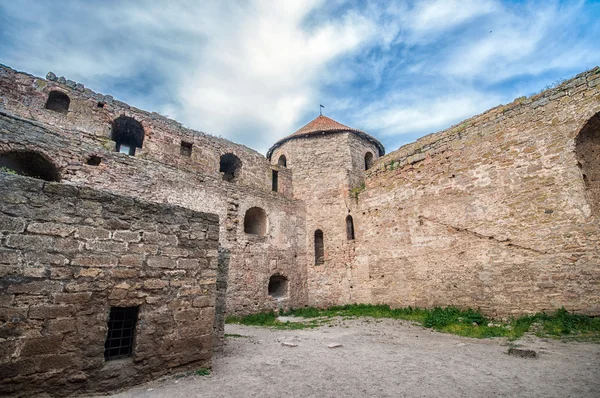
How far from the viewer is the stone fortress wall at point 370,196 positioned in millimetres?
7453

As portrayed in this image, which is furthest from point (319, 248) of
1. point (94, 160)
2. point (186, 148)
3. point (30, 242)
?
point (30, 242)

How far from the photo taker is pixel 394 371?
4.50 meters

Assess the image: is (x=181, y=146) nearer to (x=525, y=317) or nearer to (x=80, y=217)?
(x=80, y=217)

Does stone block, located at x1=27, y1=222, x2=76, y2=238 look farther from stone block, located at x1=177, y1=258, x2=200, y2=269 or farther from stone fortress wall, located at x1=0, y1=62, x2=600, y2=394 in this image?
stone block, located at x1=177, y1=258, x2=200, y2=269

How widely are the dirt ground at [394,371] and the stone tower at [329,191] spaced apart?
256 inches

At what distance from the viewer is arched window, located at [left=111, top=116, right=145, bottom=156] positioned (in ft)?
41.2

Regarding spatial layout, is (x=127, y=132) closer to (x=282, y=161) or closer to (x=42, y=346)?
(x=282, y=161)

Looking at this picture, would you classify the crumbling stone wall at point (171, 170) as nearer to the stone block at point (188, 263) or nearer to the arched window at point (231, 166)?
the arched window at point (231, 166)

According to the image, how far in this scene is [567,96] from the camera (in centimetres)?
786

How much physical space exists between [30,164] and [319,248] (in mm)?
11328

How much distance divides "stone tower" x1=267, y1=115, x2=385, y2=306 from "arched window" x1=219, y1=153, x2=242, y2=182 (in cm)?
234

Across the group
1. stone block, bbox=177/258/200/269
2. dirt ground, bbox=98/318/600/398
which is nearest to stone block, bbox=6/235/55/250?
stone block, bbox=177/258/200/269

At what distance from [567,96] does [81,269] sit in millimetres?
11152

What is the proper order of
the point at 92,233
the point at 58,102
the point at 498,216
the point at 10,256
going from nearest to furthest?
1. the point at 10,256
2. the point at 92,233
3. the point at 498,216
4. the point at 58,102
